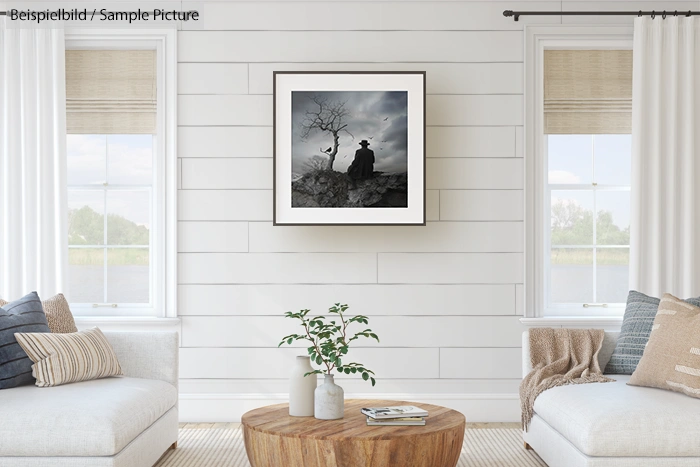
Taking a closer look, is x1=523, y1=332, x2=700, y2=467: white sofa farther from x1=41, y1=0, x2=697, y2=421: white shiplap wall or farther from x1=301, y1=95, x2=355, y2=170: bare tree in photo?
x1=301, y1=95, x2=355, y2=170: bare tree in photo

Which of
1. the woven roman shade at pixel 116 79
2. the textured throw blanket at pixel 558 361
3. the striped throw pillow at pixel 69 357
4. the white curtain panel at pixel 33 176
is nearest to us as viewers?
the striped throw pillow at pixel 69 357

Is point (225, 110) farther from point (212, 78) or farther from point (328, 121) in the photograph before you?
point (328, 121)

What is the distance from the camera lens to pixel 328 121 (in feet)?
14.0

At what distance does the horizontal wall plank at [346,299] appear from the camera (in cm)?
433

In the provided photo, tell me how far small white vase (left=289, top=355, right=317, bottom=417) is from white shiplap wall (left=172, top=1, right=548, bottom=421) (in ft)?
4.32

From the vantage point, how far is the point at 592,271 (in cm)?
448

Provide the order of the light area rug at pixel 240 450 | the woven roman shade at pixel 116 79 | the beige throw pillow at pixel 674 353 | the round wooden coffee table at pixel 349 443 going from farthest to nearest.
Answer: the woven roman shade at pixel 116 79 → the light area rug at pixel 240 450 → the beige throw pillow at pixel 674 353 → the round wooden coffee table at pixel 349 443

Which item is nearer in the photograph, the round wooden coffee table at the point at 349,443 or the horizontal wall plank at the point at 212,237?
the round wooden coffee table at the point at 349,443

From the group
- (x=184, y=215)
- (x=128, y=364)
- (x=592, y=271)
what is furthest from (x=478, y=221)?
(x=128, y=364)

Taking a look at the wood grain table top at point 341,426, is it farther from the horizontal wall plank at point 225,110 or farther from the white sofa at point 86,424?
the horizontal wall plank at point 225,110

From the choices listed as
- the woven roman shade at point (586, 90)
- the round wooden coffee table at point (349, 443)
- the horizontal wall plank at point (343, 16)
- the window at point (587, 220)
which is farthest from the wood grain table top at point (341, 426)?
the horizontal wall plank at point (343, 16)

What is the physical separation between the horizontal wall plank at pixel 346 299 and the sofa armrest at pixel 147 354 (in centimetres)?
76

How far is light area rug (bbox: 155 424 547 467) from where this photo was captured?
3480 millimetres

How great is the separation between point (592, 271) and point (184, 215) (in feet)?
8.39
